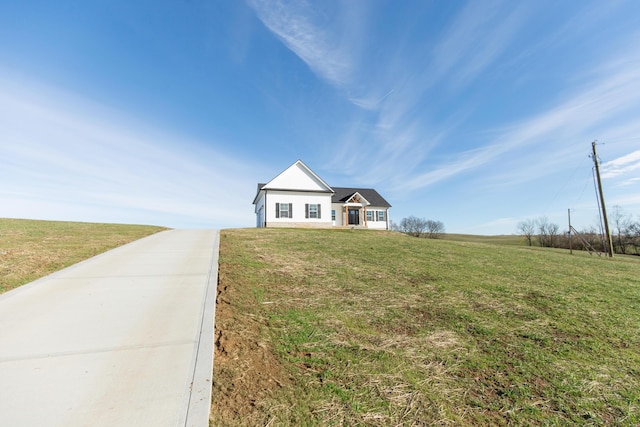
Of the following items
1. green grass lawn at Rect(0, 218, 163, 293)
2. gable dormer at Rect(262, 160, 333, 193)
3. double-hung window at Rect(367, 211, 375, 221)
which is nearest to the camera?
green grass lawn at Rect(0, 218, 163, 293)

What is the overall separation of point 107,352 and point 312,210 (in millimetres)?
23663

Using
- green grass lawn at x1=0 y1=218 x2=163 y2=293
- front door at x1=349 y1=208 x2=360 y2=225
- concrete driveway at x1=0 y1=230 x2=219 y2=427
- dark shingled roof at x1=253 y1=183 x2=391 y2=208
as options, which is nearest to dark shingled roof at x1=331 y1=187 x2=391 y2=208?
dark shingled roof at x1=253 y1=183 x2=391 y2=208

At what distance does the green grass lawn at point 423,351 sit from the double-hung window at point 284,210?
18.7 meters

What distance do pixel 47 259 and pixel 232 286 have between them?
6009mm

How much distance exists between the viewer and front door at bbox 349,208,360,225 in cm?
3244

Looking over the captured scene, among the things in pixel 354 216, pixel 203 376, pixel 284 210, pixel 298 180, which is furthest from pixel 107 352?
pixel 354 216

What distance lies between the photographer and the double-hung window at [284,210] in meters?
25.6

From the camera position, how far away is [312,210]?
87.4 feet

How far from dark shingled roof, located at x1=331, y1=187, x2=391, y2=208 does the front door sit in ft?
5.71

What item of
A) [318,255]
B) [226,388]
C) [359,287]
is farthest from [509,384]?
[318,255]

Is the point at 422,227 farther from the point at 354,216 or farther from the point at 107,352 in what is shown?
the point at 107,352

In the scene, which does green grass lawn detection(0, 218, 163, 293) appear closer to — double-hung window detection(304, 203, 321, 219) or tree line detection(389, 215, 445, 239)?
double-hung window detection(304, 203, 321, 219)

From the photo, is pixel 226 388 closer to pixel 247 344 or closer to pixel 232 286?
pixel 247 344

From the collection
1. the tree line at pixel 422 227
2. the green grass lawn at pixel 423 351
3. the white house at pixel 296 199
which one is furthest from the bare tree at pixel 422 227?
the green grass lawn at pixel 423 351
